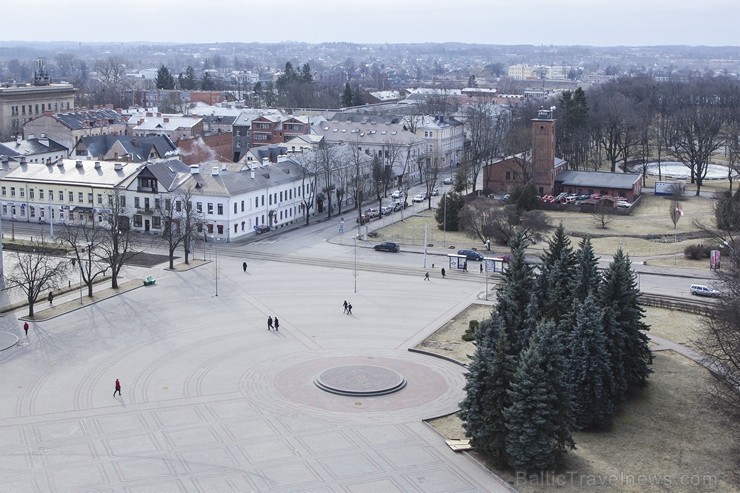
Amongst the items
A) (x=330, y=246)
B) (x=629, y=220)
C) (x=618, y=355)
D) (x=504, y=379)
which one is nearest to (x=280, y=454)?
(x=504, y=379)

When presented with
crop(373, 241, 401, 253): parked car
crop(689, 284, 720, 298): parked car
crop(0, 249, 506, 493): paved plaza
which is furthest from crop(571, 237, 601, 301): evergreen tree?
crop(373, 241, 401, 253): parked car

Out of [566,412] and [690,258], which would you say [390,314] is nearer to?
[566,412]

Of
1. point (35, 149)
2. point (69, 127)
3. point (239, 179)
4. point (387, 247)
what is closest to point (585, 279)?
point (387, 247)

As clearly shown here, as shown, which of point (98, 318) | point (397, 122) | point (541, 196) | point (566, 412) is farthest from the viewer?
point (397, 122)

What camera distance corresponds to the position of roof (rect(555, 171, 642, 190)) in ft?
286

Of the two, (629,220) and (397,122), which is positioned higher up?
→ (397,122)

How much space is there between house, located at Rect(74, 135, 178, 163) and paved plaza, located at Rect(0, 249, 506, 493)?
35923mm

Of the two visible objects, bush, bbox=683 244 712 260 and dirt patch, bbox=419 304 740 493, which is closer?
dirt patch, bbox=419 304 740 493

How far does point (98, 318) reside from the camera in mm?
47438

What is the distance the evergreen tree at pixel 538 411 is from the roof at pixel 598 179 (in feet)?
192

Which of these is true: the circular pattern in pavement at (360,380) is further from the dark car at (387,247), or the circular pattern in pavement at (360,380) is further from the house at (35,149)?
the house at (35,149)

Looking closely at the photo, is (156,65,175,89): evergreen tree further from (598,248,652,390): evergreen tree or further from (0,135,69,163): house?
(598,248,652,390): evergreen tree

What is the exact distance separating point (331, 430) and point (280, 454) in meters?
2.73

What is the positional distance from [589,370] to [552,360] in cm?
399
